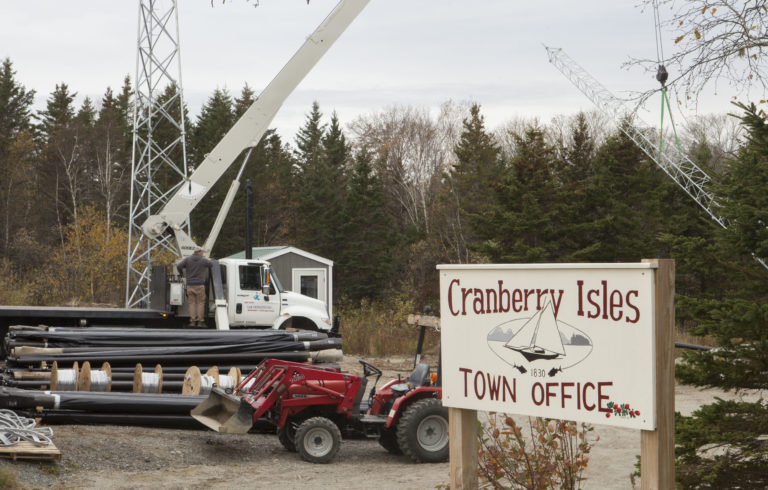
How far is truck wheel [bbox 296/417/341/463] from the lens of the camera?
10.9 m

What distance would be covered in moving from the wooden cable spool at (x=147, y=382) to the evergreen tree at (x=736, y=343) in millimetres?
8936

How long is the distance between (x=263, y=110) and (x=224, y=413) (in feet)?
43.5

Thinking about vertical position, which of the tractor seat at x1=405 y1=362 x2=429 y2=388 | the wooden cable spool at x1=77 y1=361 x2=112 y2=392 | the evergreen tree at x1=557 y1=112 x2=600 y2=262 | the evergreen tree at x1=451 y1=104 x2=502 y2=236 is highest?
the evergreen tree at x1=451 y1=104 x2=502 y2=236

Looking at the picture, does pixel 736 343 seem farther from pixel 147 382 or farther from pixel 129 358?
pixel 129 358

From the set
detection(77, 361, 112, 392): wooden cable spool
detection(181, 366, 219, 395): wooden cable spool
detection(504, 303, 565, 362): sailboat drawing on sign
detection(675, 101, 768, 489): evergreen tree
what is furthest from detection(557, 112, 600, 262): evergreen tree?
detection(504, 303, 565, 362): sailboat drawing on sign

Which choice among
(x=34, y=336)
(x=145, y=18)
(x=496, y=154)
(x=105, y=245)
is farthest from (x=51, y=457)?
(x=496, y=154)

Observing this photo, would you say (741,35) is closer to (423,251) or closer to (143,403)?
(143,403)

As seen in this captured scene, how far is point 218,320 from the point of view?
60.1 feet

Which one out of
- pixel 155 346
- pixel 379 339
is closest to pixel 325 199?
pixel 379 339

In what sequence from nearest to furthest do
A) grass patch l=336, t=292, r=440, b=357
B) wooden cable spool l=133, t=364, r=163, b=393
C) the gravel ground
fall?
the gravel ground, wooden cable spool l=133, t=364, r=163, b=393, grass patch l=336, t=292, r=440, b=357

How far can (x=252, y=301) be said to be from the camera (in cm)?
1955

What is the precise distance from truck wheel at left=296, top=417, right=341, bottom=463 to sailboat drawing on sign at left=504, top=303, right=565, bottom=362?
6.05m

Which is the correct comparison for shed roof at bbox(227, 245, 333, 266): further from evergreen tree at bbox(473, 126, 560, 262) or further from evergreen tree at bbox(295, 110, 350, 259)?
evergreen tree at bbox(295, 110, 350, 259)

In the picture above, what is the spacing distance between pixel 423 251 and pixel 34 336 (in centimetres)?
3199
